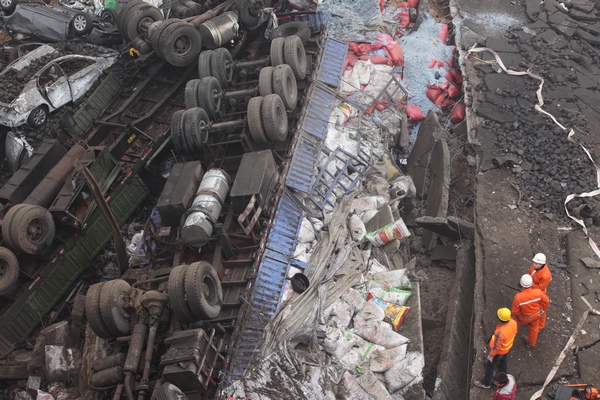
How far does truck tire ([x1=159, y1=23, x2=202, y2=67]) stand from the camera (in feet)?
36.9

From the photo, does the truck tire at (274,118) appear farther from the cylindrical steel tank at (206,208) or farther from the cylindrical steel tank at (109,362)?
the cylindrical steel tank at (109,362)

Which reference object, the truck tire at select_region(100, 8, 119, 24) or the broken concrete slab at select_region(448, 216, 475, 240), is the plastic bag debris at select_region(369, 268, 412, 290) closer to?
the broken concrete slab at select_region(448, 216, 475, 240)

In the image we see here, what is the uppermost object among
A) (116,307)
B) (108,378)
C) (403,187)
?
(116,307)

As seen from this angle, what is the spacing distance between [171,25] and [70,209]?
13.8ft

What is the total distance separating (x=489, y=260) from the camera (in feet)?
28.9

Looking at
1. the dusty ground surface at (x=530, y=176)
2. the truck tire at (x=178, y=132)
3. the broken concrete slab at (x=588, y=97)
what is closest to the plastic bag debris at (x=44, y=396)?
the truck tire at (x=178, y=132)

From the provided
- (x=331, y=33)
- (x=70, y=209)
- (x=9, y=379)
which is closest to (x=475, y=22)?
(x=331, y=33)

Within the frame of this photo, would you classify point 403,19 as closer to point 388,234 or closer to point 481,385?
point 388,234

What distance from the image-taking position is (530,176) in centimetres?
1000

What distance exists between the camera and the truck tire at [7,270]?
8762mm

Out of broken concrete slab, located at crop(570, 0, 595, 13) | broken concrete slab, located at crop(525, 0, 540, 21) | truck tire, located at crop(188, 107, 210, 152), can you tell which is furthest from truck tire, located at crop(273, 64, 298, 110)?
broken concrete slab, located at crop(570, 0, 595, 13)

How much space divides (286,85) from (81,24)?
6371 millimetres

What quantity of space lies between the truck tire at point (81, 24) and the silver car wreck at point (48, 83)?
1136 mm

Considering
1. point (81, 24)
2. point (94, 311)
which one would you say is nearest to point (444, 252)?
point (94, 311)
